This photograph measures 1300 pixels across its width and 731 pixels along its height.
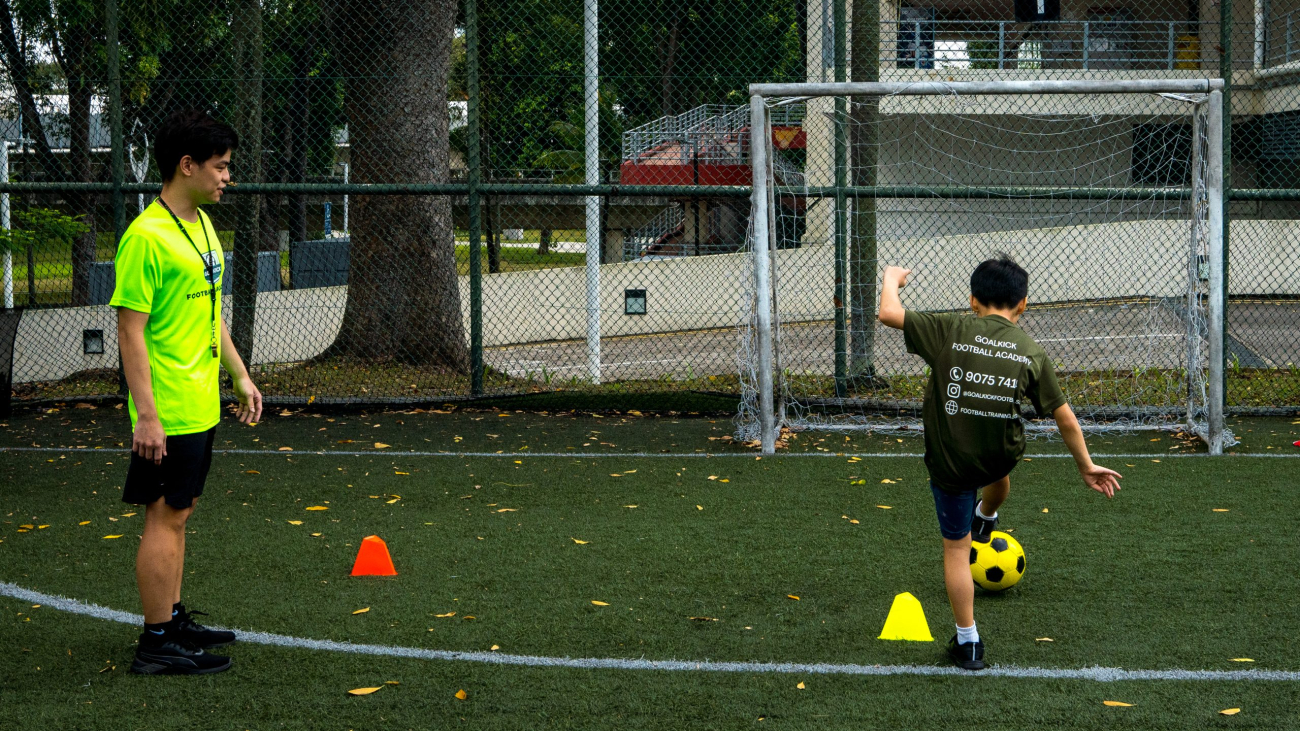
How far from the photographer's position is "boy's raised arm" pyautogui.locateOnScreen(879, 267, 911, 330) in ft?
12.9

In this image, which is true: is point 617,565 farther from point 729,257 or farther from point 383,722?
point 729,257

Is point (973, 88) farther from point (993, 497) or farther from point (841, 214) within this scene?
point (993, 497)

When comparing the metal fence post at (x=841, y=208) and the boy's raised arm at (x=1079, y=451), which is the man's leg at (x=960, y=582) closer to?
the boy's raised arm at (x=1079, y=451)

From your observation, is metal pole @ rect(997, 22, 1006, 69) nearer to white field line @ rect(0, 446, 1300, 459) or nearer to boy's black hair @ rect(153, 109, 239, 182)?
white field line @ rect(0, 446, 1300, 459)

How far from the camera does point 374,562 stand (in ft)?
16.6

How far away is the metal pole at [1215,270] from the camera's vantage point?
7391 millimetres

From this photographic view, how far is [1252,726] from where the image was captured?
3.36 m

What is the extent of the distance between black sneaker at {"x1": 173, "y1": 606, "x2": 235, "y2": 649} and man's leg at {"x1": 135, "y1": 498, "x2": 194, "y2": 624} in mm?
101

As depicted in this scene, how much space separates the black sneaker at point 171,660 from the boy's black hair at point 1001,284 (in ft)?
9.30

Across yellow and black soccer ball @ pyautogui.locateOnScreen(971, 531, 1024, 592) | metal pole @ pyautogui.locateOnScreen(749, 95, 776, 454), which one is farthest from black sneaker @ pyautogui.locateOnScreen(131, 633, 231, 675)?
metal pole @ pyautogui.locateOnScreen(749, 95, 776, 454)

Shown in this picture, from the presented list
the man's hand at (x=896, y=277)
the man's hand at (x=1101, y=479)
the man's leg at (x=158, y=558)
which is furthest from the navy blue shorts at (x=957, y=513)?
the man's leg at (x=158, y=558)

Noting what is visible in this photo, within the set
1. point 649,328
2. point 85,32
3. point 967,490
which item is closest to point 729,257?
point 649,328

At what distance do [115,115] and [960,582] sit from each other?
8.24 metres

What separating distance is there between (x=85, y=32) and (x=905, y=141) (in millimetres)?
10273
